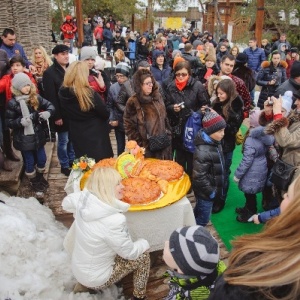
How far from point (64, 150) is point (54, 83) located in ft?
3.50

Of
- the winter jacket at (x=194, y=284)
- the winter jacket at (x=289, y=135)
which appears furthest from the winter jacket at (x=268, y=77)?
the winter jacket at (x=194, y=284)

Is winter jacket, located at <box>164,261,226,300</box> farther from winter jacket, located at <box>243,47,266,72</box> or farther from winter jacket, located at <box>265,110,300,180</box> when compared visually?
winter jacket, located at <box>243,47,266,72</box>

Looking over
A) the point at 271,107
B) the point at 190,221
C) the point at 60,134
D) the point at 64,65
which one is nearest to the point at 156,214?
the point at 190,221

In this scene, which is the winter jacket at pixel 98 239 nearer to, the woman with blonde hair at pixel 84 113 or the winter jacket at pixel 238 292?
the winter jacket at pixel 238 292

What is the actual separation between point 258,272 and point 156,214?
6.82 feet

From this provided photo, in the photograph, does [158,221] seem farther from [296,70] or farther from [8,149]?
[296,70]

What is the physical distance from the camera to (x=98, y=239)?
8.66 ft

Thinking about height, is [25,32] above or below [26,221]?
above

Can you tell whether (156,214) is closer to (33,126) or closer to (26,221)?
(26,221)

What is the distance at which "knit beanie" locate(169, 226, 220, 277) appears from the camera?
1.95 metres

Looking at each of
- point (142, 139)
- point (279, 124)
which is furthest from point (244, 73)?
point (279, 124)

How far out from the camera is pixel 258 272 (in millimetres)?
1263

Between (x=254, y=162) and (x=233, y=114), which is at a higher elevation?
(x=233, y=114)

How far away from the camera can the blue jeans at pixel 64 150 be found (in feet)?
16.5
